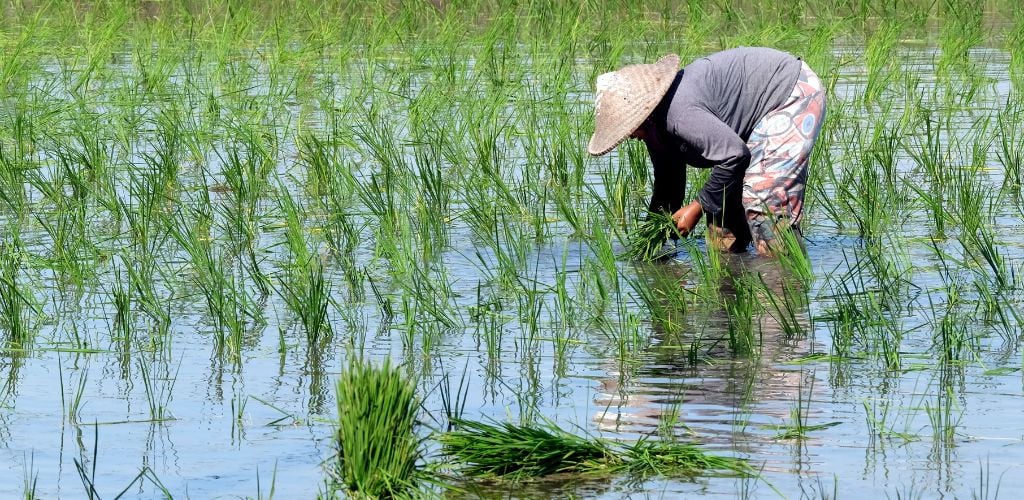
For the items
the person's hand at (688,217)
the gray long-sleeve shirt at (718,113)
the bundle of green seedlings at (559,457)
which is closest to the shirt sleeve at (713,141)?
the gray long-sleeve shirt at (718,113)

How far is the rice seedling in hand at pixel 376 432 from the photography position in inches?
117

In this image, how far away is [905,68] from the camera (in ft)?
31.5

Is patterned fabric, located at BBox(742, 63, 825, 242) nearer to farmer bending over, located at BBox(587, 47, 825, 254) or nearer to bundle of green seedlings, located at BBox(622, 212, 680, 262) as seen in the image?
farmer bending over, located at BBox(587, 47, 825, 254)

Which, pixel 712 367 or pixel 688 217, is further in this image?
pixel 688 217

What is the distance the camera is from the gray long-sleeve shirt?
498 centimetres

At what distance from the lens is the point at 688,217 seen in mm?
5438

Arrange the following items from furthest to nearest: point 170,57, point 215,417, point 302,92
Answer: point 170,57 < point 302,92 < point 215,417

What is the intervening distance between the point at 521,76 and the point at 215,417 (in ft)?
15.8

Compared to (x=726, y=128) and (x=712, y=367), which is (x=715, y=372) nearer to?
(x=712, y=367)

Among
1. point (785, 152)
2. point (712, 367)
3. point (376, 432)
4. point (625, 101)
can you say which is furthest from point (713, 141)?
point (376, 432)

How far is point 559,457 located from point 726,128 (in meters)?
2.02

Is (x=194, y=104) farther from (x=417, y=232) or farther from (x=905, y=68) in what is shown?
(x=905, y=68)

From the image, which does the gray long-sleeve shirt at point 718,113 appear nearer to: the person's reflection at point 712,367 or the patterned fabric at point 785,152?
the patterned fabric at point 785,152

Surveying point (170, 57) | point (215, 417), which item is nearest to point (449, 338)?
point (215, 417)
